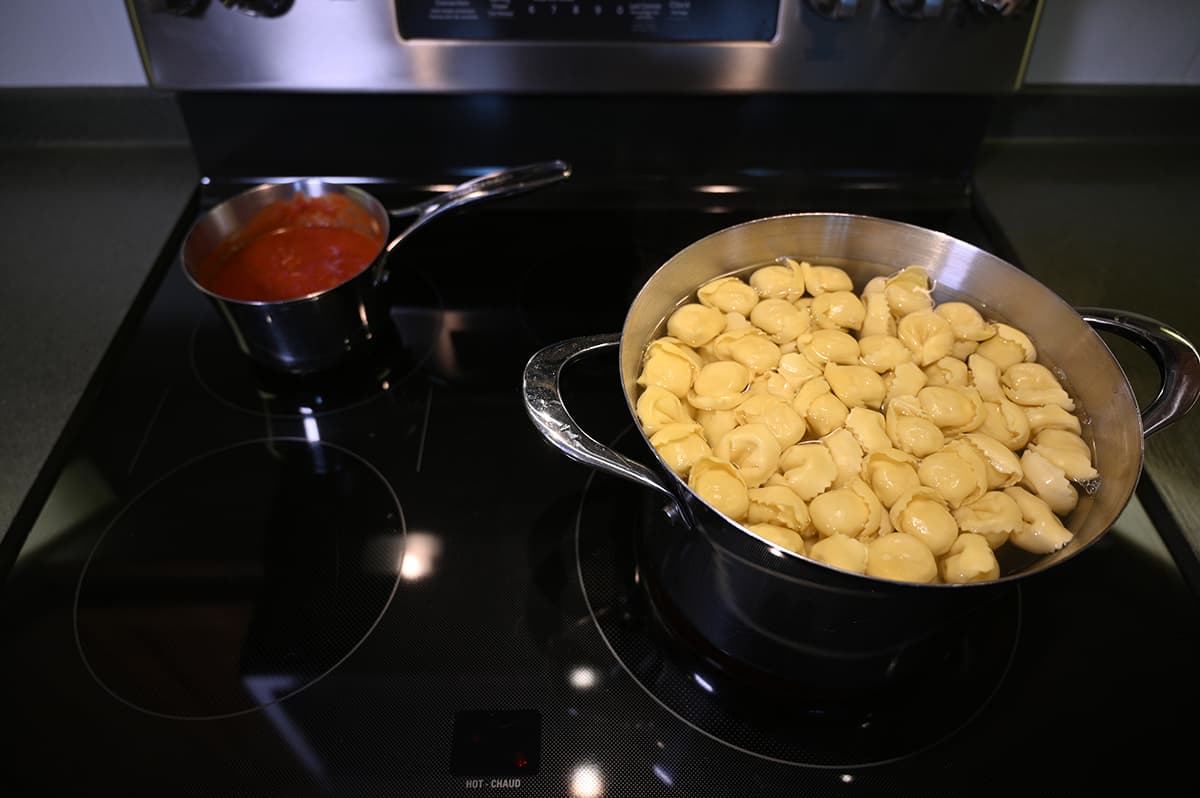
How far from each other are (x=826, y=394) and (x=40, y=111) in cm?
112

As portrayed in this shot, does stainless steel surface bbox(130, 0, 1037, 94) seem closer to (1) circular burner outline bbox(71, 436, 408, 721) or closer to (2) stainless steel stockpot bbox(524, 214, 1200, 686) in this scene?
(2) stainless steel stockpot bbox(524, 214, 1200, 686)

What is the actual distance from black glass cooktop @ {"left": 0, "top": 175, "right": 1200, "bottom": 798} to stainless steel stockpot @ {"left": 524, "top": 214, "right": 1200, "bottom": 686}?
6cm

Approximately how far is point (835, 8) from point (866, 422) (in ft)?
1.59

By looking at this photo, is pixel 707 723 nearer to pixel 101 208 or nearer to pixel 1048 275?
pixel 1048 275

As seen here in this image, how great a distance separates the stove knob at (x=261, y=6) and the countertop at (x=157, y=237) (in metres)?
0.28

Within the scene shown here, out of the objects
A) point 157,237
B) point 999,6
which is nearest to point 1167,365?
point 999,6

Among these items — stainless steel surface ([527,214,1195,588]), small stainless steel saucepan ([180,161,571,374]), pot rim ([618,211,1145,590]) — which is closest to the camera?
pot rim ([618,211,1145,590])

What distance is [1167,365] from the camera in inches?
24.2

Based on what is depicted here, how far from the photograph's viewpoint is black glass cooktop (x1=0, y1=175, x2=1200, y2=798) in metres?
0.60

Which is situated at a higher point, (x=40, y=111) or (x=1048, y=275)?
(x=40, y=111)

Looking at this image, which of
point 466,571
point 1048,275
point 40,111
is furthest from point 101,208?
point 1048,275

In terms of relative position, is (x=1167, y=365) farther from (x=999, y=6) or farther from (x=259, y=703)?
(x=259, y=703)

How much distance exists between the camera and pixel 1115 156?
1.11 meters

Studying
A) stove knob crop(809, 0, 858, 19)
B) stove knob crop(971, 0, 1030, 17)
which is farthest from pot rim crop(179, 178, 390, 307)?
stove knob crop(971, 0, 1030, 17)
